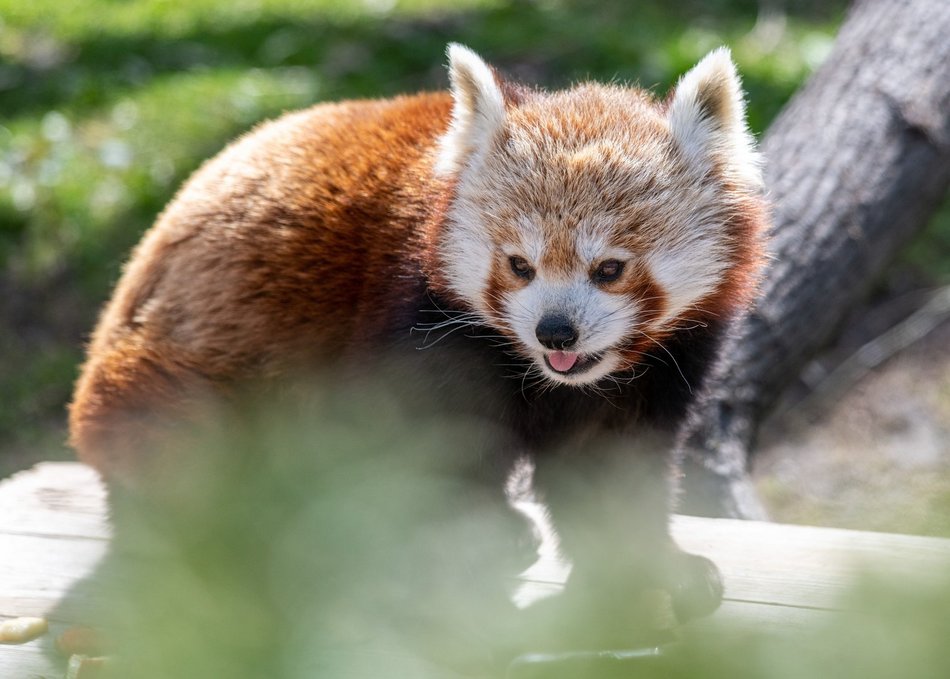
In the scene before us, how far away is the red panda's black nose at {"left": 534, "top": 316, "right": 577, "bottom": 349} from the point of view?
2.15 metres

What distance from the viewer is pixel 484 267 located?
2.32m

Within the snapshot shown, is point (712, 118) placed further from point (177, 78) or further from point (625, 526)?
point (177, 78)

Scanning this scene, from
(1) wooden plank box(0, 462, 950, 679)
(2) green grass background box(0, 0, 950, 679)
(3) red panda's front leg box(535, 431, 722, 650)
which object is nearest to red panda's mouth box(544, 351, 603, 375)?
(3) red panda's front leg box(535, 431, 722, 650)

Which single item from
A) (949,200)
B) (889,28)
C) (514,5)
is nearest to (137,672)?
(889,28)

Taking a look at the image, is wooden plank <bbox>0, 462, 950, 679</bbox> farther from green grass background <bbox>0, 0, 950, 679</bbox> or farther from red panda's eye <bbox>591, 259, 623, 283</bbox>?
green grass background <bbox>0, 0, 950, 679</bbox>

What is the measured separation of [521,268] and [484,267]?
0.09m

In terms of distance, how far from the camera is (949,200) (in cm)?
550

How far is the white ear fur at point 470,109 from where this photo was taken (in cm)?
241

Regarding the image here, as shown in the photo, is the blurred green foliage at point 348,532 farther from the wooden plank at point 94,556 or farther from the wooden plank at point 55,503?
the wooden plank at point 55,503

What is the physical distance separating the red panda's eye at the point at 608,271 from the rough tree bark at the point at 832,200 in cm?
101

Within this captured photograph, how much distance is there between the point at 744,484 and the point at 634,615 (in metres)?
1.07

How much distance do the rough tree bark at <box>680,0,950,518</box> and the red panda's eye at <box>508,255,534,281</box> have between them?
1.09 metres

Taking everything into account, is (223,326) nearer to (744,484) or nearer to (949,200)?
(744,484)

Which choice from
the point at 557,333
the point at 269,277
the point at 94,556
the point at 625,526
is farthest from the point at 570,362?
the point at 94,556
